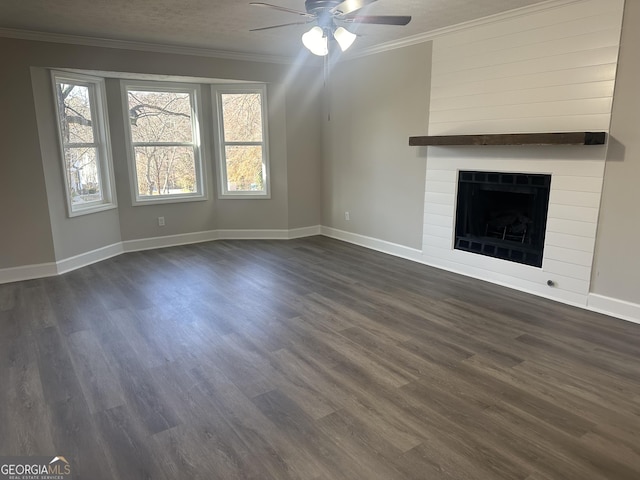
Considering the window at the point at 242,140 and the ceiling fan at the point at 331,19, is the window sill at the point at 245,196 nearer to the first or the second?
the window at the point at 242,140

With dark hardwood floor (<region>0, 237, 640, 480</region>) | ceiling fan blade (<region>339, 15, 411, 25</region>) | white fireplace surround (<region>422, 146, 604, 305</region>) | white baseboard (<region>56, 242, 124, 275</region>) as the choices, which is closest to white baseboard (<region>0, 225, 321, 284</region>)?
white baseboard (<region>56, 242, 124, 275</region>)

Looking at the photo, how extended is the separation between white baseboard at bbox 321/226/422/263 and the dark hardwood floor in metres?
0.92

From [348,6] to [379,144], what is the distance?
2.78 metres

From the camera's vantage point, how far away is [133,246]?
5.73 meters

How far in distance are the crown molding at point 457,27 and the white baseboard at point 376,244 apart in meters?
2.40

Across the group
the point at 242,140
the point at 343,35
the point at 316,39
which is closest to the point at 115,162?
the point at 242,140

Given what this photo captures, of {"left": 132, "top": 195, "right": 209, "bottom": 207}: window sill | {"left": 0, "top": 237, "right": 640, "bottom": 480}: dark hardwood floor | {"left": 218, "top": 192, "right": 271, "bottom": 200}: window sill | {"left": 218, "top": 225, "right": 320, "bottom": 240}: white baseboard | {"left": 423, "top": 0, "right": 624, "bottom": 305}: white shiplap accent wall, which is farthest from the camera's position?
{"left": 218, "top": 225, "right": 320, "bottom": 240}: white baseboard

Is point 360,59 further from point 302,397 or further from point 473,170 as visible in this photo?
point 302,397

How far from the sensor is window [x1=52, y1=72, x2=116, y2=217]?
4809 mm

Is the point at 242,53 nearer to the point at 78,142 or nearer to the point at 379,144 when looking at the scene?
the point at 379,144

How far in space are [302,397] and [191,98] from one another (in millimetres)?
4804

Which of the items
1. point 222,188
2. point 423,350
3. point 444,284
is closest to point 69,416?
point 423,350

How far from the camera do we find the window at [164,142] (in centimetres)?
556

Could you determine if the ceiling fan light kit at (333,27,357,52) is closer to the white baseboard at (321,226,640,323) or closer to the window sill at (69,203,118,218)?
the white baseboard at (321,226,640,323)
